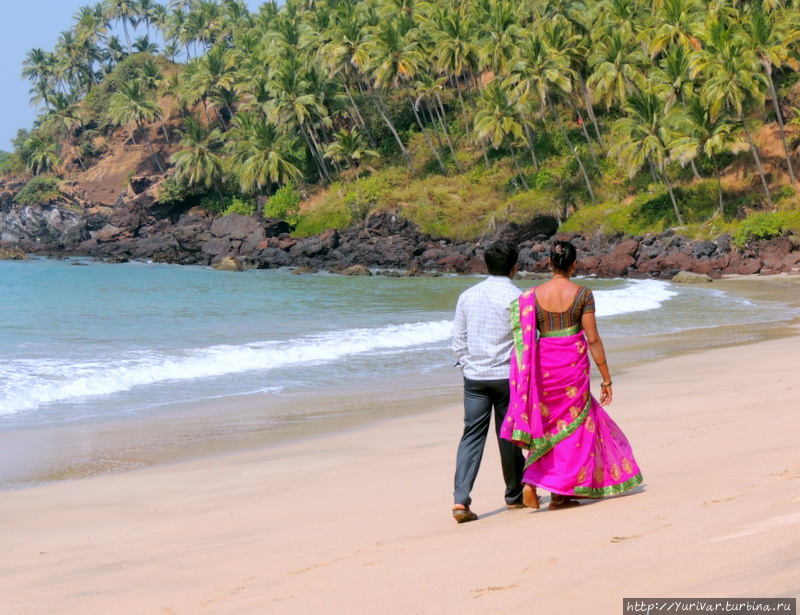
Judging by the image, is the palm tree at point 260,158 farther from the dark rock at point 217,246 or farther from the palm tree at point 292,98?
the dark rock at point 217,246

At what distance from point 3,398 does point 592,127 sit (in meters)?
43.0

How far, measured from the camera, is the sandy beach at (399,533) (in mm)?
3033

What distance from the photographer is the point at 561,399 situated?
4.60 m

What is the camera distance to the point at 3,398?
1026 cm

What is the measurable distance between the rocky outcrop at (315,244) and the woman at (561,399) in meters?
30.4

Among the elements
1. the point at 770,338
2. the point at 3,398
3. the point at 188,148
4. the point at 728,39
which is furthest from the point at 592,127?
the point at 3,398

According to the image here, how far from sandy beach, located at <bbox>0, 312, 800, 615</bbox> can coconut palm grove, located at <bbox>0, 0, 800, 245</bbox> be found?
3278cm

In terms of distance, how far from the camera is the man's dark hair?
15.7 feet

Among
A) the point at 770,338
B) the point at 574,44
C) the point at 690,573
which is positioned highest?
the point at 574,44

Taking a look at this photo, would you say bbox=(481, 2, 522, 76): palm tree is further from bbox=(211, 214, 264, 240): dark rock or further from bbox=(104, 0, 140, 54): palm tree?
bbox=(104, 0, 140, 54): palm tree

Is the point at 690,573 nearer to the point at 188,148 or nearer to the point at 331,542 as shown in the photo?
the point at 331,542

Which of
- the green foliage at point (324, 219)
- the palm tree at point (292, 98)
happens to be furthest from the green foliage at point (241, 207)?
the palm tree at point (292, 98)

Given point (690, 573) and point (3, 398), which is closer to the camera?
point (690, 573)

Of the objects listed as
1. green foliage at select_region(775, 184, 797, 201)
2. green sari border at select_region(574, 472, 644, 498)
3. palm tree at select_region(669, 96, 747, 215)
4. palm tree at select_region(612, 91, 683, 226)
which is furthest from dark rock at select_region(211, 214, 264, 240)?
green sari border at select_region(574, 472, 644, 498)
